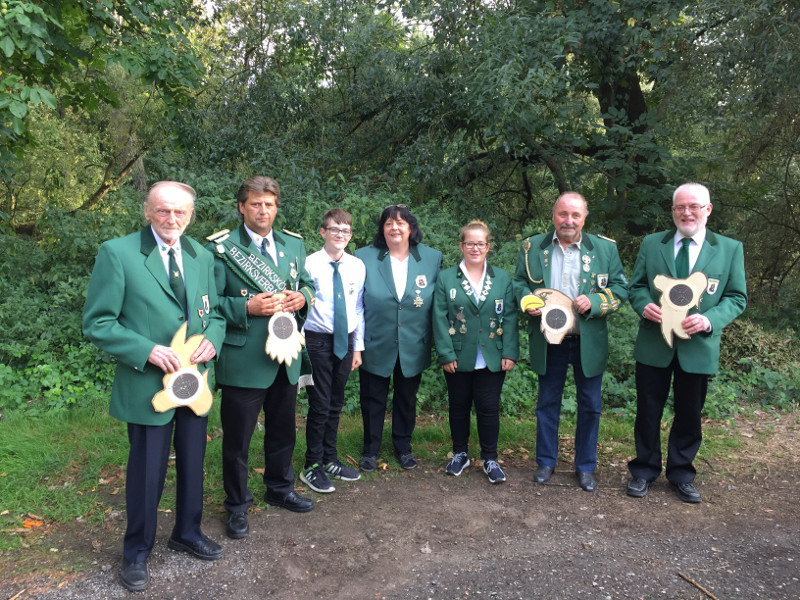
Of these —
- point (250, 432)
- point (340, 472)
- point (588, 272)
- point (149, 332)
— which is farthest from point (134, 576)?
point (588, 272)

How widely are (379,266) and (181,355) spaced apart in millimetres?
1792

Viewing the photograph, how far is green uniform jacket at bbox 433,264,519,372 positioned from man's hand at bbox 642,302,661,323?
0.87 meters

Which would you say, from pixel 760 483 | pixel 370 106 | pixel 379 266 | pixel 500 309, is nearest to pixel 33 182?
pixel 370 106

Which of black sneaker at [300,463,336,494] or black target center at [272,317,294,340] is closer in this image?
black target center at [272,317,294,340]

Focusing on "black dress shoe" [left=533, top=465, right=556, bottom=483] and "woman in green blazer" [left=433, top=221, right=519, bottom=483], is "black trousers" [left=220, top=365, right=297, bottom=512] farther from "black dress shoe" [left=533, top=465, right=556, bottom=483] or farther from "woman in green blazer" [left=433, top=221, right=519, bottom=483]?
"black dress shoe" [left=533, top=465, right=556, bottom=483]

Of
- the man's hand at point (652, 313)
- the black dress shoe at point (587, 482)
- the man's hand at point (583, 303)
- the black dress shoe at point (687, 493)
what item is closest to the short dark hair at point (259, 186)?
the man's hand at point (583, 303)

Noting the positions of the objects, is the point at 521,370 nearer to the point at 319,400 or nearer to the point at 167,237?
the point at 319,400

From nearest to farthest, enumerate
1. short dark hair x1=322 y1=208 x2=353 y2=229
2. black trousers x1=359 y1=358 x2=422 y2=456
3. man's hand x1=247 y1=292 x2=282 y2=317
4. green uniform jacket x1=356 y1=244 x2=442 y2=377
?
man's hand x1=247 y1=292 x2=282 y2=317
short dark hair x1=322 y1=208 x2=353 y2=229
green uniform jacket x1=356 y1=244 x2=442 y2=377
black trousers x1=359 y1=358 x2=422 y2=456

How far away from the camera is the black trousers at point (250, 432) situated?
373cm

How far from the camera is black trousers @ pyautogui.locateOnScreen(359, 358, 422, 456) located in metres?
4.73

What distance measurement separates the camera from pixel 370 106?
9.70m

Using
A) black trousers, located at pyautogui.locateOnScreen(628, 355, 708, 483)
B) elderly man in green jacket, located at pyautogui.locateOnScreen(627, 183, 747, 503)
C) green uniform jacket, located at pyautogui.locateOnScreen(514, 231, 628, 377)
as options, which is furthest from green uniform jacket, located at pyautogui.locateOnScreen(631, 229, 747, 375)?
green uniform jacket, located at pyautogui.locateOnScreen(514, 231, 628, 377)

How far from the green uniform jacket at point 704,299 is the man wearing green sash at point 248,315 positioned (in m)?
2.37

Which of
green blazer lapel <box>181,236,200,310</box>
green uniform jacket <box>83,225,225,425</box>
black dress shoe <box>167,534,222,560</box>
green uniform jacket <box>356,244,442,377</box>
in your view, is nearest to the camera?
green uniform jacket <box>83,225,225,425</box>
